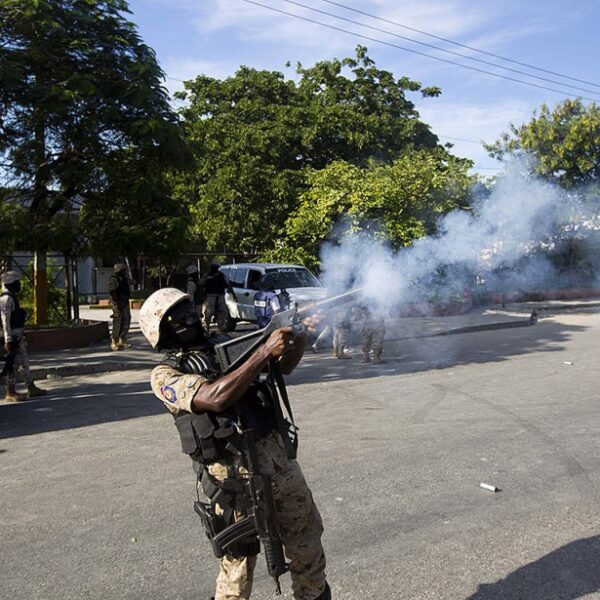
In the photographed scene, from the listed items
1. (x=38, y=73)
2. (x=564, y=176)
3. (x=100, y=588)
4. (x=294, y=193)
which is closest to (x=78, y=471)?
(x=100, y=588)

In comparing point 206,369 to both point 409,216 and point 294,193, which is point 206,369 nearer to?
point 409,216

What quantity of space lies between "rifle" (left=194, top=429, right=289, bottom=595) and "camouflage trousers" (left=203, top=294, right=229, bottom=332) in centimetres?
1099

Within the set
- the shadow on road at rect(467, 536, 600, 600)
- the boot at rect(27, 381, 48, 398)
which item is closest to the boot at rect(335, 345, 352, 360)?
the boot at rect(27, 381, 48, 398)

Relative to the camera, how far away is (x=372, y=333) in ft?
35.3

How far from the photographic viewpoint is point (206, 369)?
2752mm

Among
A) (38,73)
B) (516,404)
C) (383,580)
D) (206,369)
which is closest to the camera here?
(206,369)

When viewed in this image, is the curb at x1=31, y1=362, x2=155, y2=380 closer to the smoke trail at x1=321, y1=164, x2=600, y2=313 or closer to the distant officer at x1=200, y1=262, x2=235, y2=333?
the distant officer at x1=200, y1=262, x2=235, y2=333

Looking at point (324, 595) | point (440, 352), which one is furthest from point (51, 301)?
point (324, 595)

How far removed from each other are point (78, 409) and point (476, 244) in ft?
19.8

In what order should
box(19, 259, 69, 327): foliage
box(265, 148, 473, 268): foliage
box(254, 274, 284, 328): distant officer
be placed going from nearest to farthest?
box(254, 274, 284, 328): distant officer
box(265, 148, 473, 268): foliage
box(19, 259, 69, 327): foliage

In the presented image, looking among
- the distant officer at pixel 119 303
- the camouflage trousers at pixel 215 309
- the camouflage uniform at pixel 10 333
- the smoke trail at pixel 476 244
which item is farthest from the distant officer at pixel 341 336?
the camouflage uniform at pixel 10 333

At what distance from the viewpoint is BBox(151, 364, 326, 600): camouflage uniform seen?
2.73 m

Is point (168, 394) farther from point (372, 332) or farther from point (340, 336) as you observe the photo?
point (340, 336)

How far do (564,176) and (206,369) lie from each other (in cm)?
1337
